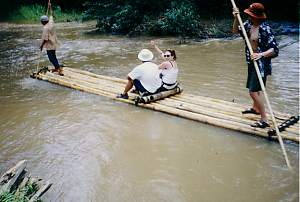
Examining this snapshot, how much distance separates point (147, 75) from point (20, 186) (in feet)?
10.2

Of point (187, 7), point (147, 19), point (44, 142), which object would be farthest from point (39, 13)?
point (44, 142)

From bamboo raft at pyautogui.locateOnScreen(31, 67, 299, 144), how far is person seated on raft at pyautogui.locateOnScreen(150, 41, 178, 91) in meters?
0.14

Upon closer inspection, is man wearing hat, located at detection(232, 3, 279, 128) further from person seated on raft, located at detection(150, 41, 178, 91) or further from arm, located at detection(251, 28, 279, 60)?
person seated on raft, located at detection(150, 41, 178, 91)

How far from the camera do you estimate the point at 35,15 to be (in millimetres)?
21719

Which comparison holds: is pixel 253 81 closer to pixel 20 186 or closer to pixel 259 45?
pixel 259 45

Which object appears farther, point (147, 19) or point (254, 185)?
point (147, 19)

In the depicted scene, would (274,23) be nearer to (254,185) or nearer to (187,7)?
(187,7)

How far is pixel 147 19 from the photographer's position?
15164 millimetres

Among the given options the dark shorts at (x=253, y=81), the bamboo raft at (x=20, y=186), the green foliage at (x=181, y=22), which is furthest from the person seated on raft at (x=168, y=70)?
the green foliage at (x=181, y=22)

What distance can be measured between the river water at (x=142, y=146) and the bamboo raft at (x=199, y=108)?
0.35 ft

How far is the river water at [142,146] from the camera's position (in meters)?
4.21

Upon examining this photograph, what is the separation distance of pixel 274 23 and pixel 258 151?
1112 centimetres

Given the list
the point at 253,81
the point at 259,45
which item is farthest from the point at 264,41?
the point at 253,81

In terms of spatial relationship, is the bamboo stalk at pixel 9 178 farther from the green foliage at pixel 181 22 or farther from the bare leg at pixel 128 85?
the green foliage at pixel 181 22
